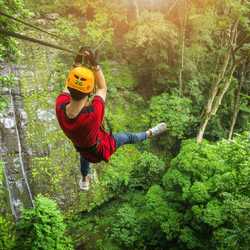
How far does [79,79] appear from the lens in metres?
3.71

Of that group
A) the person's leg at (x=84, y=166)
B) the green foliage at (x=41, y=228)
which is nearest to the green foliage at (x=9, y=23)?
the person's leg at (x=84, y=166)

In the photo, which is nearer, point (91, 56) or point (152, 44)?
point (91, 56)

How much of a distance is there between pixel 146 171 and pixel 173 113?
260cm

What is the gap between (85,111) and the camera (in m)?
4.10

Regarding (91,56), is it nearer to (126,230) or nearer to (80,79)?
(80,79)

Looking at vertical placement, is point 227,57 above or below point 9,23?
below

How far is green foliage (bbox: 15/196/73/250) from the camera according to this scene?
33.6ft

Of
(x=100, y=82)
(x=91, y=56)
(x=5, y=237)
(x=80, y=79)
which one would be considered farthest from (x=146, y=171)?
(x=80, y=79)

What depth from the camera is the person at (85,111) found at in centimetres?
375

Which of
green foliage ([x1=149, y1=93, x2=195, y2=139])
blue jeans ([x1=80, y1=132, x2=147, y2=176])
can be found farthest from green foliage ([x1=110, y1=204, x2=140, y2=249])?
blue jeans ([x1=80, y1=132, x2=147, y2=176])

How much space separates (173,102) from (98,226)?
5.72 m

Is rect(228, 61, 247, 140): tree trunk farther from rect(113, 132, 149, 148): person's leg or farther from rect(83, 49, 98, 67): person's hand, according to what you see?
rect(83, 49, 98, 67): person's hand

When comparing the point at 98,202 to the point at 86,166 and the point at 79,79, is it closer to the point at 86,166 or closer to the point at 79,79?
the point at 86,166

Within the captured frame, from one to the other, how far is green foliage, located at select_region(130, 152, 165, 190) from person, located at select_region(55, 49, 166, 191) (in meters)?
9.43
